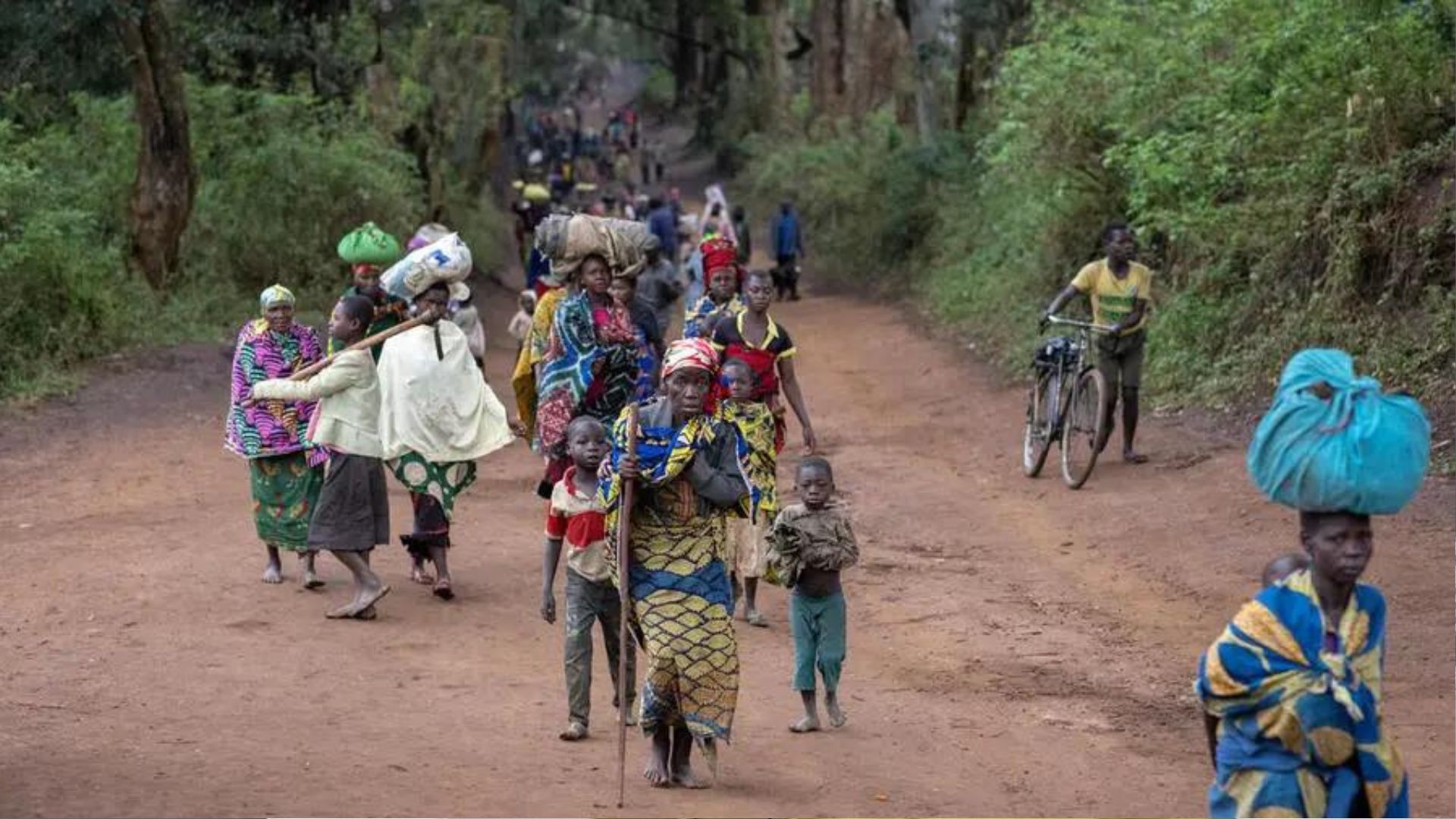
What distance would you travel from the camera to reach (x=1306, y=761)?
495 cm

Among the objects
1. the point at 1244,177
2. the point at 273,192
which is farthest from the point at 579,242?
the point at 273,192

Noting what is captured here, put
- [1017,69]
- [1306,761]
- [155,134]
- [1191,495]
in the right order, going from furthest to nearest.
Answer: [1017,69]
[155,134]
[1191,495]
[1306,761]

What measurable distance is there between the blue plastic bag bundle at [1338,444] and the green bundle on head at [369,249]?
7.35 m

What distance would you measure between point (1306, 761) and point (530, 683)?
16.4ft

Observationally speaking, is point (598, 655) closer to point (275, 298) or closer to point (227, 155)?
point (275, 298)

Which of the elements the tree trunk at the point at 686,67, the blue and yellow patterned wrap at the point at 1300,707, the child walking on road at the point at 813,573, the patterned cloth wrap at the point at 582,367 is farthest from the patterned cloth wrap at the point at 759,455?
the tree trunk at the point at 686,67

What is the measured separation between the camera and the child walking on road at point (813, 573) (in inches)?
335

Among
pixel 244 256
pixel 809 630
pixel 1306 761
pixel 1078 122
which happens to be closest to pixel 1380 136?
pixel 1078 122

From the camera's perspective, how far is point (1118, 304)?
1484 cm

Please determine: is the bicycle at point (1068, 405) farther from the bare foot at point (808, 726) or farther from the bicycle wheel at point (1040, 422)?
the bare foot at point (808, 726)

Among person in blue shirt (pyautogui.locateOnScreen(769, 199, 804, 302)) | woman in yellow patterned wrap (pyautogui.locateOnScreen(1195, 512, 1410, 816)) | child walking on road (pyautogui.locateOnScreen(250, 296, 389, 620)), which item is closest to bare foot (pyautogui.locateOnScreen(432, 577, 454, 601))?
child walking on road (pyautogui.locateOnScreen(250, 296, 389, 620))

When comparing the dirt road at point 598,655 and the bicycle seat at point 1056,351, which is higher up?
the bicycle seat at point 1056,351

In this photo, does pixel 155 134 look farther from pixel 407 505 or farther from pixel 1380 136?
pixel 1380 136

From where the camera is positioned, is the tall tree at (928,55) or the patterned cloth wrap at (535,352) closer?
the patterned cloth wrap at (535,352)
